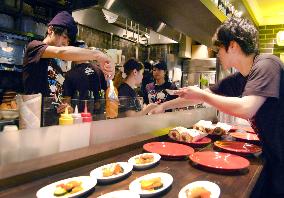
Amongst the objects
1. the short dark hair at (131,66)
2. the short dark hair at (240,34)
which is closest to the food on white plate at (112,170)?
the short dark hair at (240,34)

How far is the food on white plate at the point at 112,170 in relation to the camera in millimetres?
1080

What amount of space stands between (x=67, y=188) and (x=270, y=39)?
225 inches

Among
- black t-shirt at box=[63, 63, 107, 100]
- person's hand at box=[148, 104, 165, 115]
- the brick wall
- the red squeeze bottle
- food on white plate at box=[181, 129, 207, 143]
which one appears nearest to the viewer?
the red squeeze bottle

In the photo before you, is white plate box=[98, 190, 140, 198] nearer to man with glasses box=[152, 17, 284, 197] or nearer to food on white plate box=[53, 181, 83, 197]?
food on white plate box=[53, 181, 83, 197]

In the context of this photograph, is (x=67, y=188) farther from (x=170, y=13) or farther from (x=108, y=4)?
(x=170, y=13)

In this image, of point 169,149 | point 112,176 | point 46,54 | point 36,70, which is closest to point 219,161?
point 169,149

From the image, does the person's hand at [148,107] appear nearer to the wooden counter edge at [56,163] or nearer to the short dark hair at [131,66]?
the wooden counter edge at [56,163]

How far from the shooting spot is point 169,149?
5.04 feet

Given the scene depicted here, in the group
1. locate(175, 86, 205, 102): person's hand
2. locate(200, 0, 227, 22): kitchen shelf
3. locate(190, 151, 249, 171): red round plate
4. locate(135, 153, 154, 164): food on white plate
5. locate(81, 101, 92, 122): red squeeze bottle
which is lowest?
locate(190, 151, 249, 171): red round plate

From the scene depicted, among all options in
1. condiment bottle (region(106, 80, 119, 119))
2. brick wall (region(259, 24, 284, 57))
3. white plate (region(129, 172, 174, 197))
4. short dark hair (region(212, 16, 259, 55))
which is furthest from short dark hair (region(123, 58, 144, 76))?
brick wall (region(259, 24, 284, 57))

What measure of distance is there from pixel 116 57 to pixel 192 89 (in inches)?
122

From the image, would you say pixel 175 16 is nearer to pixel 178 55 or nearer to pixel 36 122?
pixel 36 122

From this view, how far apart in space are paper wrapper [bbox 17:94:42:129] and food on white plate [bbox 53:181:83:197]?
32 centimetres

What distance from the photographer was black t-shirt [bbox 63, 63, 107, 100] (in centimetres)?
266
